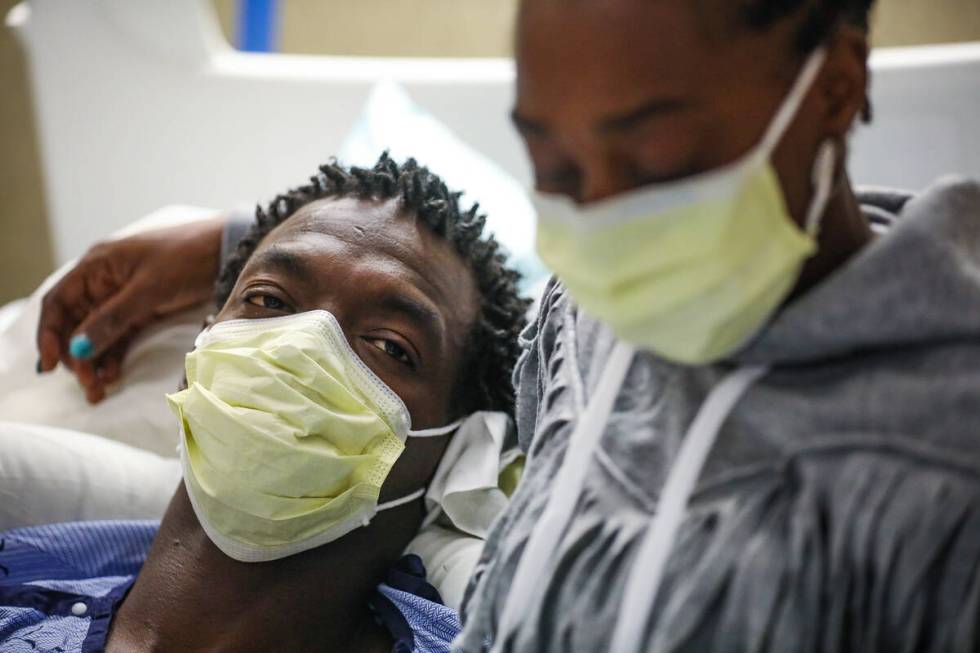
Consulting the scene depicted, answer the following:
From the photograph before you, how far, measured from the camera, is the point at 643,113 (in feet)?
2.08

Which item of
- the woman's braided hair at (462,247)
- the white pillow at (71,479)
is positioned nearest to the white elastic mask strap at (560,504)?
the woman's braided hair at (462,247)

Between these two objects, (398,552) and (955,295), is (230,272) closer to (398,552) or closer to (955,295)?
(398,552)

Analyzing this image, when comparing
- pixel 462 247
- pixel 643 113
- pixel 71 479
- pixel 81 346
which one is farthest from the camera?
pixel 81 346

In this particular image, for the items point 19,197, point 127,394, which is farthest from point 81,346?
point 19,197

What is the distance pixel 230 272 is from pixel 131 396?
1.34 feet

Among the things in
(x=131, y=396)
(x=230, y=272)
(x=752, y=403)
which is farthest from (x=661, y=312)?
(x=131, y=396)

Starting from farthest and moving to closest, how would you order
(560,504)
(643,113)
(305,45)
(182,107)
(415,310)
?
(305,45) < (182,107) < (415,310) < (560,504) < (643,113)

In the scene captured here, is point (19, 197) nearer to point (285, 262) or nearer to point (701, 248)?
point (285, 262)

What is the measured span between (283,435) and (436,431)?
0.86ft

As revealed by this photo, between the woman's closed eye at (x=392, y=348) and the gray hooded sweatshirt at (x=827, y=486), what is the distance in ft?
1.68

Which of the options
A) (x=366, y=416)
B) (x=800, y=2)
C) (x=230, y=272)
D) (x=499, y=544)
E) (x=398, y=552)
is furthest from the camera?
(x=230, y=272)

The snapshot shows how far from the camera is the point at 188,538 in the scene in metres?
1.21

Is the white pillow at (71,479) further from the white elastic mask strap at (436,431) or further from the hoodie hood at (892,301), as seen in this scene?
the hoodie hood at (892,301)

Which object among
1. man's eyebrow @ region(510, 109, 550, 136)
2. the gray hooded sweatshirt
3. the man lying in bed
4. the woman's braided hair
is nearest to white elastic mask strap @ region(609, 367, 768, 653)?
the gray hooded sweatshirt
